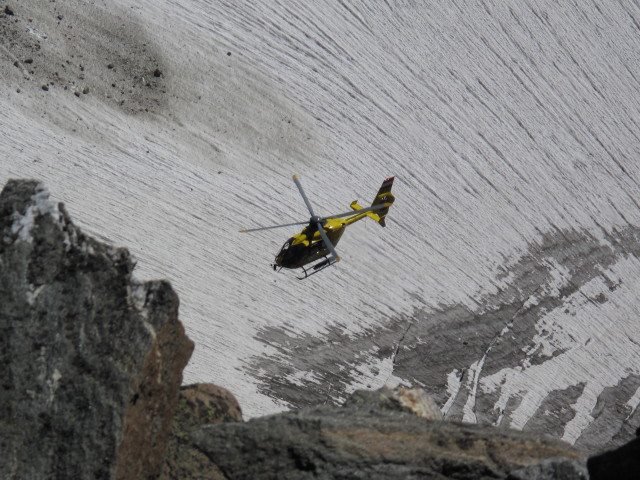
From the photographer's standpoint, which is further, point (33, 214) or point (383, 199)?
point (383, 199)

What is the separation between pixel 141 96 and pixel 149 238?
519cm

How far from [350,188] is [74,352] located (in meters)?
Answer: 16.1

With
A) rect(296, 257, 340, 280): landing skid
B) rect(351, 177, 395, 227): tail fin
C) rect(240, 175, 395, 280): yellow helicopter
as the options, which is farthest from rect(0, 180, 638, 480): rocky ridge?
rect(351, 177, 395, 227): tail fin

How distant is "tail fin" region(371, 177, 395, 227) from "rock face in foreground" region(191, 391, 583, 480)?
1329 cm

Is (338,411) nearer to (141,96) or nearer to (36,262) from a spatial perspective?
(36,262)

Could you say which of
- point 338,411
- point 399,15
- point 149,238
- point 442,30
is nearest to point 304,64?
point 399,15

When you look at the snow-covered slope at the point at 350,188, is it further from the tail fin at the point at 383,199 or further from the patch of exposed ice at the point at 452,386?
the tail fin at the point at 383,199

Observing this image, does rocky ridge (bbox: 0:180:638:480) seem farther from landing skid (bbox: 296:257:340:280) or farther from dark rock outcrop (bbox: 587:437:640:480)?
landing skid (bbox: 296:257:340:280)

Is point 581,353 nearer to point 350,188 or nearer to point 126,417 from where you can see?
point 350,188

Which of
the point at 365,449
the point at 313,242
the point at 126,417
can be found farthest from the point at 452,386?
the point at 126,417

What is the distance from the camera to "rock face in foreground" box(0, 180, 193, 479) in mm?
8945

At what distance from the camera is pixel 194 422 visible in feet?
34.4

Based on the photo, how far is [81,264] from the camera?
962cm

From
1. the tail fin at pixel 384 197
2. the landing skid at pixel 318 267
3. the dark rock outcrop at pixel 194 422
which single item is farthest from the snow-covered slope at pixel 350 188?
the dark rock outcrop at pixel 194 422
